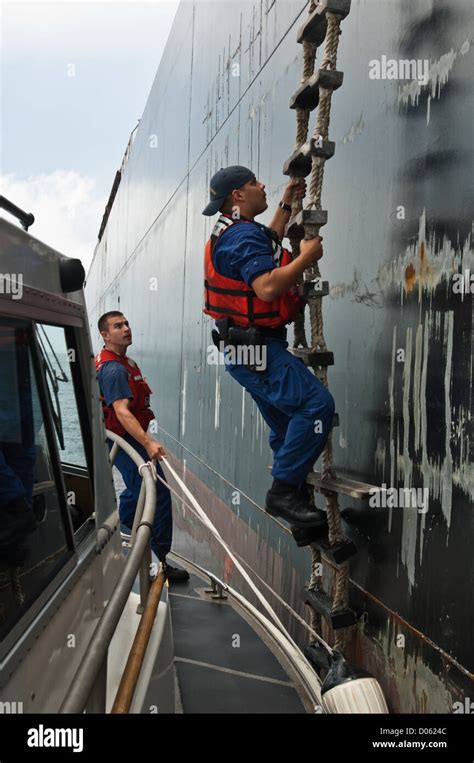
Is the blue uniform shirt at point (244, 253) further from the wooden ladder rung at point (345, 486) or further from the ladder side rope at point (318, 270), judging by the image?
the wooden ladder rung at point (345, 486)

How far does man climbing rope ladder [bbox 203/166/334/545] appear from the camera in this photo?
10.5ft

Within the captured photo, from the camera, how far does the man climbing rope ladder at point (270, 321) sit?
3197 millimetres

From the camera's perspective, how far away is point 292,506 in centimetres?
336

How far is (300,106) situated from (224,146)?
4.29m

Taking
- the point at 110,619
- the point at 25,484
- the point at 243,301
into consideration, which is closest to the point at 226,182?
the point at 243,301

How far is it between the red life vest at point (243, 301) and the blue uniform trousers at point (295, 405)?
0.12 meters

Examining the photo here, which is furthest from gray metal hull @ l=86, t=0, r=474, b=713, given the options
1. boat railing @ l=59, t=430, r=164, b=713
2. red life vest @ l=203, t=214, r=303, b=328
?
boat railing @ l=59, t=430, r=164, b=713

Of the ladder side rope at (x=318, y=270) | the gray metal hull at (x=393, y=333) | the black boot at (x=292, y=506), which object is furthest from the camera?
the black boot at (x=292, y=506)

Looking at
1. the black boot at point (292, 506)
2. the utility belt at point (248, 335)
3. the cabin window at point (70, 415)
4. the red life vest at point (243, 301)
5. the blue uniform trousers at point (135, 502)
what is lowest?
the blue uniform trousers at point (135, 502)

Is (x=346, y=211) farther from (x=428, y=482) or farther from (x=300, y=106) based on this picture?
(x=428, y=482)

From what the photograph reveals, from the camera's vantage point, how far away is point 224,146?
24.9 ft

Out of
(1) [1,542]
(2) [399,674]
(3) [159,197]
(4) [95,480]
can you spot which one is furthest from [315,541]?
(3) [159,197]

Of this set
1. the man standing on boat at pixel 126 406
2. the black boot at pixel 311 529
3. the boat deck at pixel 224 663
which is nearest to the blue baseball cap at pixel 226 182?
the black boot at pixel 311 529

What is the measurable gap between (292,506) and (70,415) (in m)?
1.30
